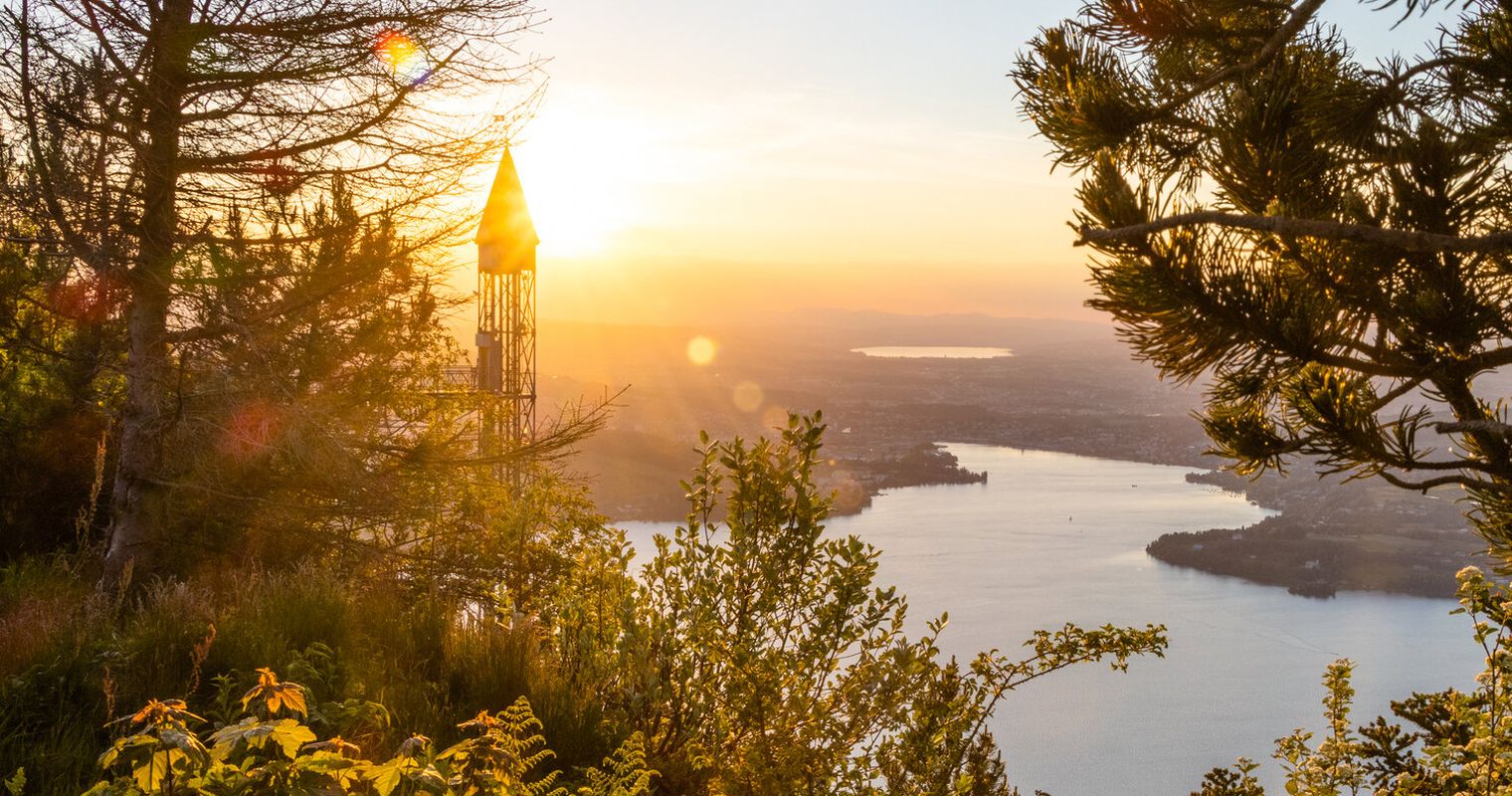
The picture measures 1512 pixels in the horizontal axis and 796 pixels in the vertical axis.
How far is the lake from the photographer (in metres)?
19.2

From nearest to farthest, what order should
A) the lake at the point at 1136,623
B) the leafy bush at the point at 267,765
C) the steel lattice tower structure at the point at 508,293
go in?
1. the leafy bush at the point at 267,765
2. the steel lattice tower structure at the point at 508,293
3. the lake at the point at 1136,623

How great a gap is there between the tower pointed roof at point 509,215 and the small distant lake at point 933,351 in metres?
59.8

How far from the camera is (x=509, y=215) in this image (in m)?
15.3

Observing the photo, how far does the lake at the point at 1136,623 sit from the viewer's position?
63.0 feet

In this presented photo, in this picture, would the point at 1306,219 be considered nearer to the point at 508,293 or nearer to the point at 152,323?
the point at 152,323

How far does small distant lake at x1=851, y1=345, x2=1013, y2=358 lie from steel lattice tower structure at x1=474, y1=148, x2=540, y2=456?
59943mm

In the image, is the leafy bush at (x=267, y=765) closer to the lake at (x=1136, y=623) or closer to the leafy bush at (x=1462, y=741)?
the leafy bush at (x=1462, y=741)

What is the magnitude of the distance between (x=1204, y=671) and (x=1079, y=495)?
86.5ft

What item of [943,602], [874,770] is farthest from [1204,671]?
[874,770]

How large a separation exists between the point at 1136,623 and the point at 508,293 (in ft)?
62.9

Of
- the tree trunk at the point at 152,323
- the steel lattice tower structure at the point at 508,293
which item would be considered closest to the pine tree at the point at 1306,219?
the tree trunk at the point at 152,323

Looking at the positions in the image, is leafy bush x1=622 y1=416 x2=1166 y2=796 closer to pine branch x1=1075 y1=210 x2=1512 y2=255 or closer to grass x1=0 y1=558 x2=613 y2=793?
grass x1=0 y1=558 x2=613 y2=793

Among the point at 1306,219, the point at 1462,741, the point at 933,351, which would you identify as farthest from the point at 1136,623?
the point at 933,351

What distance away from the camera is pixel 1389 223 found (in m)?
3.75
